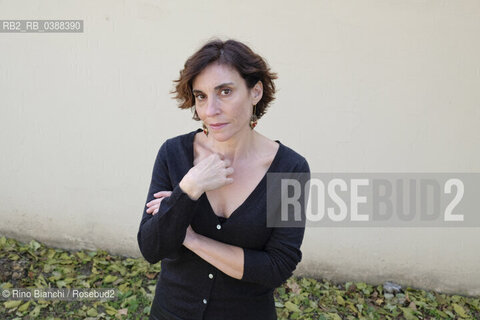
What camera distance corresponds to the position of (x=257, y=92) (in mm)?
1923

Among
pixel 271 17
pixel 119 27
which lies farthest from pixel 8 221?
pixel 271 17

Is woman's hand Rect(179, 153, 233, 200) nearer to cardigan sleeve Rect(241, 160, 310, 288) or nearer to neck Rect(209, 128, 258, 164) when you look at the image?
neck Rect(209, 128, 258, 164)

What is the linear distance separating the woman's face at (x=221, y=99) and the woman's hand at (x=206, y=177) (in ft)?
0.37

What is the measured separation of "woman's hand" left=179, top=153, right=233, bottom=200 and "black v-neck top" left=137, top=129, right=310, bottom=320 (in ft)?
0.28

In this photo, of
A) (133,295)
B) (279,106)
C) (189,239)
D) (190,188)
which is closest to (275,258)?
(189,239)

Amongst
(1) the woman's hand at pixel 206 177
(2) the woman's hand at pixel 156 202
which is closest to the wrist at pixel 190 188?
(1) the woman's hand at pixel 206 177

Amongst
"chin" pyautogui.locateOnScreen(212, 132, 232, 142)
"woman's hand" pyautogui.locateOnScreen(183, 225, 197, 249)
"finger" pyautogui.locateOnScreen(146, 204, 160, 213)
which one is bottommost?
"woman's hand" pyautogui.locateOnScreen(183, 225, 197, 249)

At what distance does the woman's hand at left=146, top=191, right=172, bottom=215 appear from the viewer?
5.84 ft

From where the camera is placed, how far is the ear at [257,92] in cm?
189

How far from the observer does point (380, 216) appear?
Result: 3.98 m

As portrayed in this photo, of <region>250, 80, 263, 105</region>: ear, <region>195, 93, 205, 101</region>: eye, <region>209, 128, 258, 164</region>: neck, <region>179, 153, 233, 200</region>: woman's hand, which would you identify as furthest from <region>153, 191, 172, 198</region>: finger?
<region>250, 80, 263, 105</region>: ear

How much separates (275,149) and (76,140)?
2.72 m

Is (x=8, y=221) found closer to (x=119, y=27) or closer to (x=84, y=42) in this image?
(x=84, y=42)

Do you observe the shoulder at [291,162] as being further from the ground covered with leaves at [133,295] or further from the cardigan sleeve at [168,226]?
the ground covered with leaves at [133,295]
